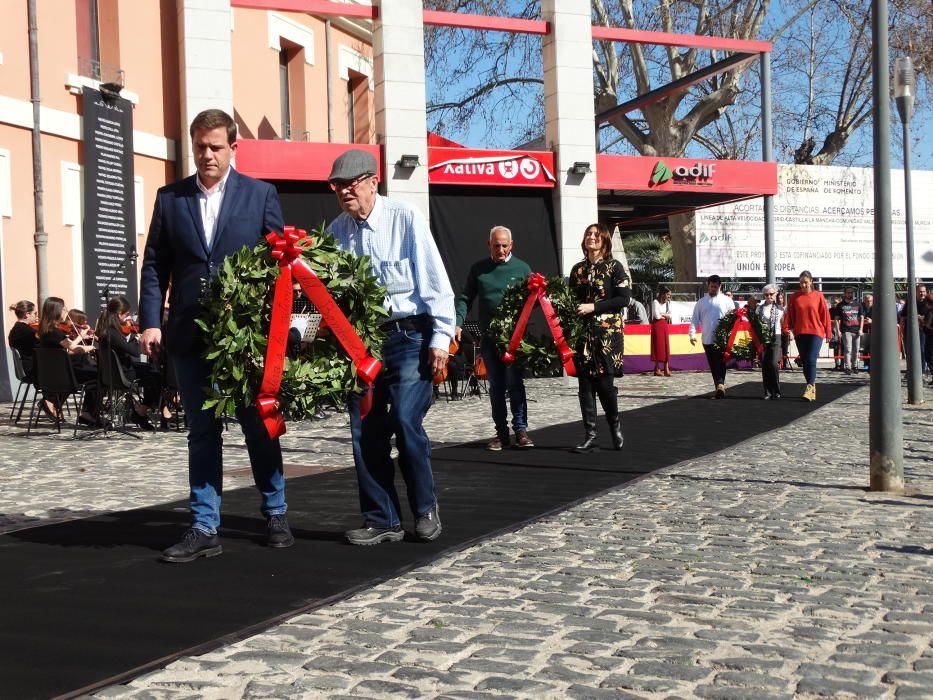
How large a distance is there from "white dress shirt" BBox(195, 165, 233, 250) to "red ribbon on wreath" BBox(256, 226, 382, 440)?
1.32 feet

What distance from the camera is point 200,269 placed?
5.69 metres

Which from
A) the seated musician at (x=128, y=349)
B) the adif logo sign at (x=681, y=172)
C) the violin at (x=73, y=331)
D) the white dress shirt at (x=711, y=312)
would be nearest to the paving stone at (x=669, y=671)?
the seated musician at (x=128, y=349)

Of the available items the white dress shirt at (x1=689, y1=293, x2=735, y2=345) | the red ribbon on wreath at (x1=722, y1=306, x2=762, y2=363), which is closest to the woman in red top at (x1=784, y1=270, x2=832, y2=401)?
the red ribbon on wreath at (x1=722, y1=306, x2=762, y2=363)

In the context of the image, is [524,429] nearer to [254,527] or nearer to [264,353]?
[254,527]

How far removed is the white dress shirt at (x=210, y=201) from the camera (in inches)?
226

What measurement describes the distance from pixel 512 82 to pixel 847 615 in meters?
33.0

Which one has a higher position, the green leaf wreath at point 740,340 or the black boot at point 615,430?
the green leaf wreath at point 740,340

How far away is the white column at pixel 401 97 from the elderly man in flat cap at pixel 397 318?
53.5 feet

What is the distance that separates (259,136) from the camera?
941 inches

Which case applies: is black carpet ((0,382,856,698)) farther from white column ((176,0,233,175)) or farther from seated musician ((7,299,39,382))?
white column ((176,0,233,175))

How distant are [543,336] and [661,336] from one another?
15.3 meters

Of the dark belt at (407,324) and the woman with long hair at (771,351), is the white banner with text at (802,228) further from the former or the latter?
the dark belt at (407,324)

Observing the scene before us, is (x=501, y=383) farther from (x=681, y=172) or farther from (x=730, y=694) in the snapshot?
(x=681, y=172)

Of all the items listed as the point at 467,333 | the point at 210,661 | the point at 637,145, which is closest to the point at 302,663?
the point at 210,661
